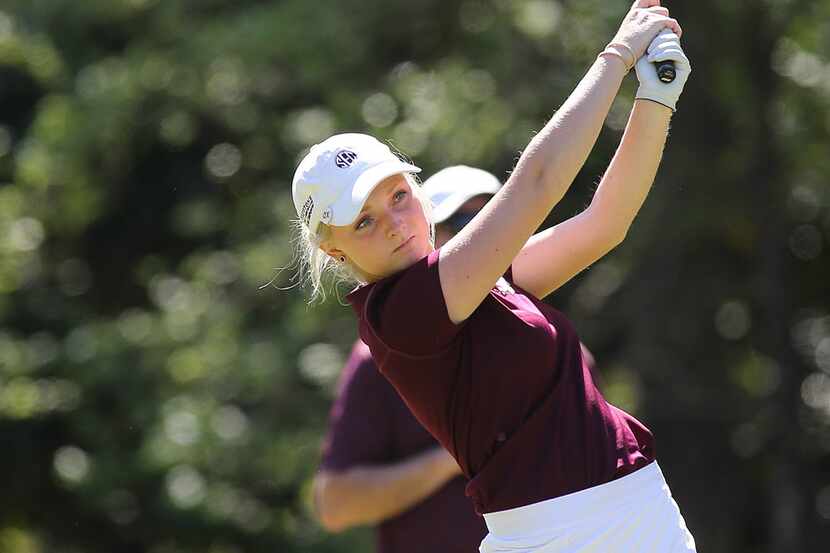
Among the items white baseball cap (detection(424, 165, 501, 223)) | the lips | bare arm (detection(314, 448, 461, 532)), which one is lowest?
bare arm (detection(314, 448, 461, 532))

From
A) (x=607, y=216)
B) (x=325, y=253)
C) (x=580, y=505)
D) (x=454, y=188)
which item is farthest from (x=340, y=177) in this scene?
(x=454, y=188)

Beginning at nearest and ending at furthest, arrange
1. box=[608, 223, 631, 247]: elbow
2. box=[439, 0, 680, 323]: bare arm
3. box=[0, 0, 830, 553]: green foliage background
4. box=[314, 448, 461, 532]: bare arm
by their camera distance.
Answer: box=[439, 0, 680, 323]: bare arm, box=[608, 223, 631, 247]: elbow, box=[314, 448, 461, 532]: bare arm, box=[0, 0, 830, 553]: green foliage background

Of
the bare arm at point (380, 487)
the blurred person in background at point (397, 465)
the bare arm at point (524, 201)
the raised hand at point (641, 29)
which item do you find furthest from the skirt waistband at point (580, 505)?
the bare arm at point (380, 487)

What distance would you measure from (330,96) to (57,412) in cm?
232

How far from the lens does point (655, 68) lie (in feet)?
7.27

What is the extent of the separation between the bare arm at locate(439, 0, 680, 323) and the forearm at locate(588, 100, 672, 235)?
0.12m

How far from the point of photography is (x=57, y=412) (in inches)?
298

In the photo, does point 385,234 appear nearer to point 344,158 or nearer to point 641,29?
point 344,158

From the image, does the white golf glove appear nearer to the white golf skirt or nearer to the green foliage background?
the white golf skirt

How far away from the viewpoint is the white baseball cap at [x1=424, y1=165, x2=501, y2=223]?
3.21 metres

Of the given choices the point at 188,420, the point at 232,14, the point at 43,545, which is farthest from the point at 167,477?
the point at 232,14

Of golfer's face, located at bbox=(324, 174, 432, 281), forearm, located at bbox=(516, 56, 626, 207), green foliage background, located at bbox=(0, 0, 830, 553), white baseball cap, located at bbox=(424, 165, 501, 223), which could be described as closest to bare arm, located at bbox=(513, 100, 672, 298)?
forearm, located at bbox=(516, 56, 626, 207)

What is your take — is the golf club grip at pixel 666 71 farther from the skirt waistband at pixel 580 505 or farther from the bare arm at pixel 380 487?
the bare arm at pixel 380 487

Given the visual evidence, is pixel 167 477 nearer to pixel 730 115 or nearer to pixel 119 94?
pixel 119 94
